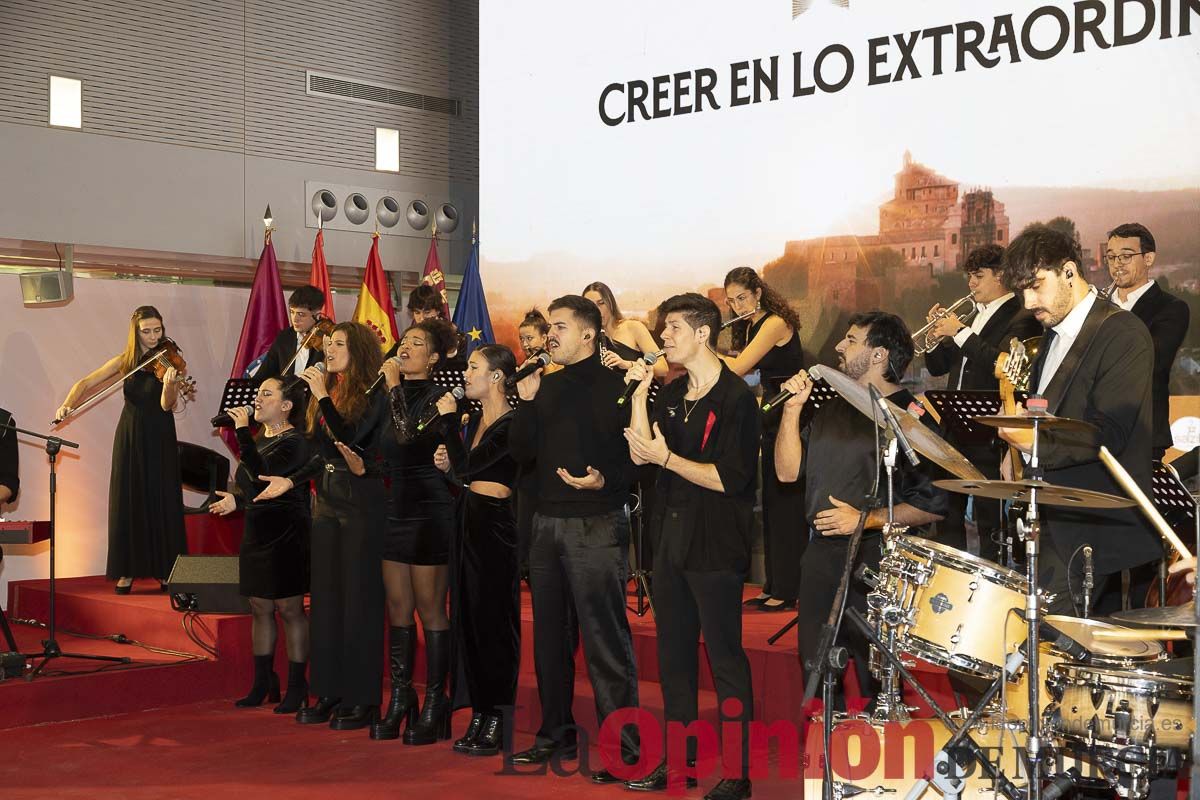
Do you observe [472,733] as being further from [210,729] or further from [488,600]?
[210,729]

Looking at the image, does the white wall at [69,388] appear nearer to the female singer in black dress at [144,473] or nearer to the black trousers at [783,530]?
the female singer in black dress at [144,473]

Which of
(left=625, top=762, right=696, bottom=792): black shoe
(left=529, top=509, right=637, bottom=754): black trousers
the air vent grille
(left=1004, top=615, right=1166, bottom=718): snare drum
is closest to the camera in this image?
(left=1004, top=615, right=1166, bottom=718): snare drum

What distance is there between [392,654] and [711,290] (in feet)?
10.5

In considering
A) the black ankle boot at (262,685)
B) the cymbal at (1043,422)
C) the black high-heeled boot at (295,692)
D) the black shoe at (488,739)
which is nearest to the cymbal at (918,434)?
the cymbal at (1043,422)

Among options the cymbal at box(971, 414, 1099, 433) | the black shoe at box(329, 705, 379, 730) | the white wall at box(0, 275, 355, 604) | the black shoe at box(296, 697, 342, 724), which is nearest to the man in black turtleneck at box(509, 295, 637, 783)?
the black shoe at box(329, 705, 379, 730)

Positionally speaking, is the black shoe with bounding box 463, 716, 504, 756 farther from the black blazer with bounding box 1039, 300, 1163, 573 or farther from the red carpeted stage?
the black blazer with bounding box 1039, 300, 1163, 573

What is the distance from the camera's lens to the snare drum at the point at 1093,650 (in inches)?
136

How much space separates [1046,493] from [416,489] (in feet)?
9.74

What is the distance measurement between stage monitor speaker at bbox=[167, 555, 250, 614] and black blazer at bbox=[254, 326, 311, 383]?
1.58m

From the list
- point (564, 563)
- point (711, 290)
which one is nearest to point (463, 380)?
point (564, 563)

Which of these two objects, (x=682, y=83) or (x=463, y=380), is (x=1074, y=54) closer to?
(x=682, y=83)

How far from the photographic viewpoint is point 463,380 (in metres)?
5.68

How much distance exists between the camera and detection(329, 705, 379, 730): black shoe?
6.02m

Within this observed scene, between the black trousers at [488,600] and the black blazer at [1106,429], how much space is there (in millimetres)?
2377
